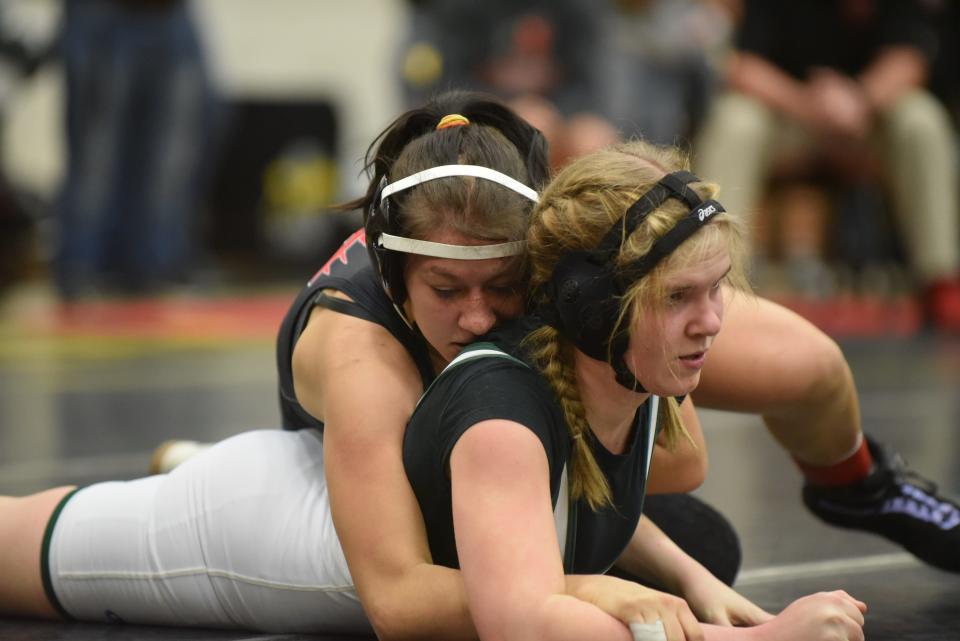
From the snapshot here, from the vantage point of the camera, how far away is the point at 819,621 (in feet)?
5.47

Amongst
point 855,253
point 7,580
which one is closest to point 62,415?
point 7,580

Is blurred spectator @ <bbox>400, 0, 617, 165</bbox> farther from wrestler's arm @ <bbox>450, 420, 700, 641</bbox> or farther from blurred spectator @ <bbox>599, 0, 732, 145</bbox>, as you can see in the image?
wrestler's arm @ <bbox>450, 420, 700, 641</bbox>

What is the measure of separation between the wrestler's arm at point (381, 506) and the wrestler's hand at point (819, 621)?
0.38m

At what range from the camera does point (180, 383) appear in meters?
5.13

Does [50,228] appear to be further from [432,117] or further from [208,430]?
[432,117]

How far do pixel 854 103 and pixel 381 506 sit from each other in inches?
189

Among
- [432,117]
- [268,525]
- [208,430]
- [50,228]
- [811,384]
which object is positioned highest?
[432,117]

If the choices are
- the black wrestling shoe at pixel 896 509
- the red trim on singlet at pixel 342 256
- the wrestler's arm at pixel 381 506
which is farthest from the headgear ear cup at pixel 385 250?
the black wrestling shoe at pixel 896 509

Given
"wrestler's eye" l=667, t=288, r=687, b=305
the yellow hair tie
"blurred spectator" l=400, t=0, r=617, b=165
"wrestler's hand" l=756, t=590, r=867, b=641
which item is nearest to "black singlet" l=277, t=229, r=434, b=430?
the yellow hair tie

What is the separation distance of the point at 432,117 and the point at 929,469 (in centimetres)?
177

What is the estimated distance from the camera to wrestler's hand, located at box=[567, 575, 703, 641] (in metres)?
1.68

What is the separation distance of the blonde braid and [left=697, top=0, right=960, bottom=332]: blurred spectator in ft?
14.6

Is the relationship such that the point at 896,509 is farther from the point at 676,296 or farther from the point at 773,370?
the point at 676,296

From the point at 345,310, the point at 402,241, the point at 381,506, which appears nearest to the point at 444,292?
the point at 402,241
